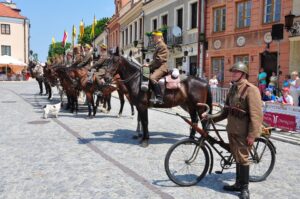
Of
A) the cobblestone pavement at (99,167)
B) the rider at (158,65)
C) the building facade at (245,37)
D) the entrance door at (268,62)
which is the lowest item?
the cobblestone pavement at (99,167)

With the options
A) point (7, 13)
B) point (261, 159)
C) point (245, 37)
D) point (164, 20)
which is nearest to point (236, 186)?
point (261, 159)

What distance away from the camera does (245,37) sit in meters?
19.3

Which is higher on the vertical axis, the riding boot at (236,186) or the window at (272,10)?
the window at (272,10)

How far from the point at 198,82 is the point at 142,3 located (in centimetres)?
2571

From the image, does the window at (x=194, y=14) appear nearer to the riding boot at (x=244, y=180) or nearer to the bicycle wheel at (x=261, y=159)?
the bicycle wheel at (x=261, y=159)

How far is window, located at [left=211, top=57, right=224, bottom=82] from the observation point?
2112 cm

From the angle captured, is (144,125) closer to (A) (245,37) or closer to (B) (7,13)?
(A) (245,37)

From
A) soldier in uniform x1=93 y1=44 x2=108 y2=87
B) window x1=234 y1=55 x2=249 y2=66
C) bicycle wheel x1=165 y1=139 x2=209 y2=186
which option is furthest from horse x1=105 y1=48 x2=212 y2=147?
window x1=234 y1=55 x2=249 y2=66

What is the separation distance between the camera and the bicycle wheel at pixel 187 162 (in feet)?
17.6

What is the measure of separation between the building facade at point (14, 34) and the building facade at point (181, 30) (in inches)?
1500

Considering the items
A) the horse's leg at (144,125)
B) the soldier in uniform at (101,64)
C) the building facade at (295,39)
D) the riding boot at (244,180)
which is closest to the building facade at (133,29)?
the building facade at (295,39)

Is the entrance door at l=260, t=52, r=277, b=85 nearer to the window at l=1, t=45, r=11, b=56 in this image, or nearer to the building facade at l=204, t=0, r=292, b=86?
the building facade at l=204, t=0, r=292, b=86

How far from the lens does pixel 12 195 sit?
16.0ft

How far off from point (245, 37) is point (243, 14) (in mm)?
1380
